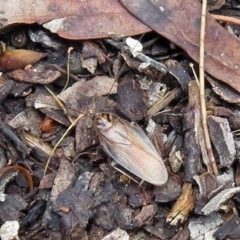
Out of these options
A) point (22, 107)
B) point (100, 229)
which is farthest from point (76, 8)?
point (100, 229)

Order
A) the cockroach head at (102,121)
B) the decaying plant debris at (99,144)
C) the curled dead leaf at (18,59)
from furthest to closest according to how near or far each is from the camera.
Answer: the curled dead leaf at (18,59)
the cockroach head at (102,121)
the decaying plant debris at (99,144)

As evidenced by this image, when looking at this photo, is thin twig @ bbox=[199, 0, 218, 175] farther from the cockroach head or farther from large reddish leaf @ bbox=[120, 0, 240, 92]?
the cockroach head

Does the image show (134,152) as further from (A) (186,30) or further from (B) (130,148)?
(A) (186,30)

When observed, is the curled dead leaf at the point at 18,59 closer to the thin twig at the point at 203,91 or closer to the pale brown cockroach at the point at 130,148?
the pale brown cockroach at the point at 130,148

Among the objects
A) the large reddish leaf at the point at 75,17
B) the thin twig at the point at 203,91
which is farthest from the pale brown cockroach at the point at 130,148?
the large reddish leaf at the point at 75,17

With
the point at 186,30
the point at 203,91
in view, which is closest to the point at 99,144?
the point at 203,91

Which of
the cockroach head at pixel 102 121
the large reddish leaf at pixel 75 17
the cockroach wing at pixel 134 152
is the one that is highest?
the large reddish leaf at pixel 75 17
